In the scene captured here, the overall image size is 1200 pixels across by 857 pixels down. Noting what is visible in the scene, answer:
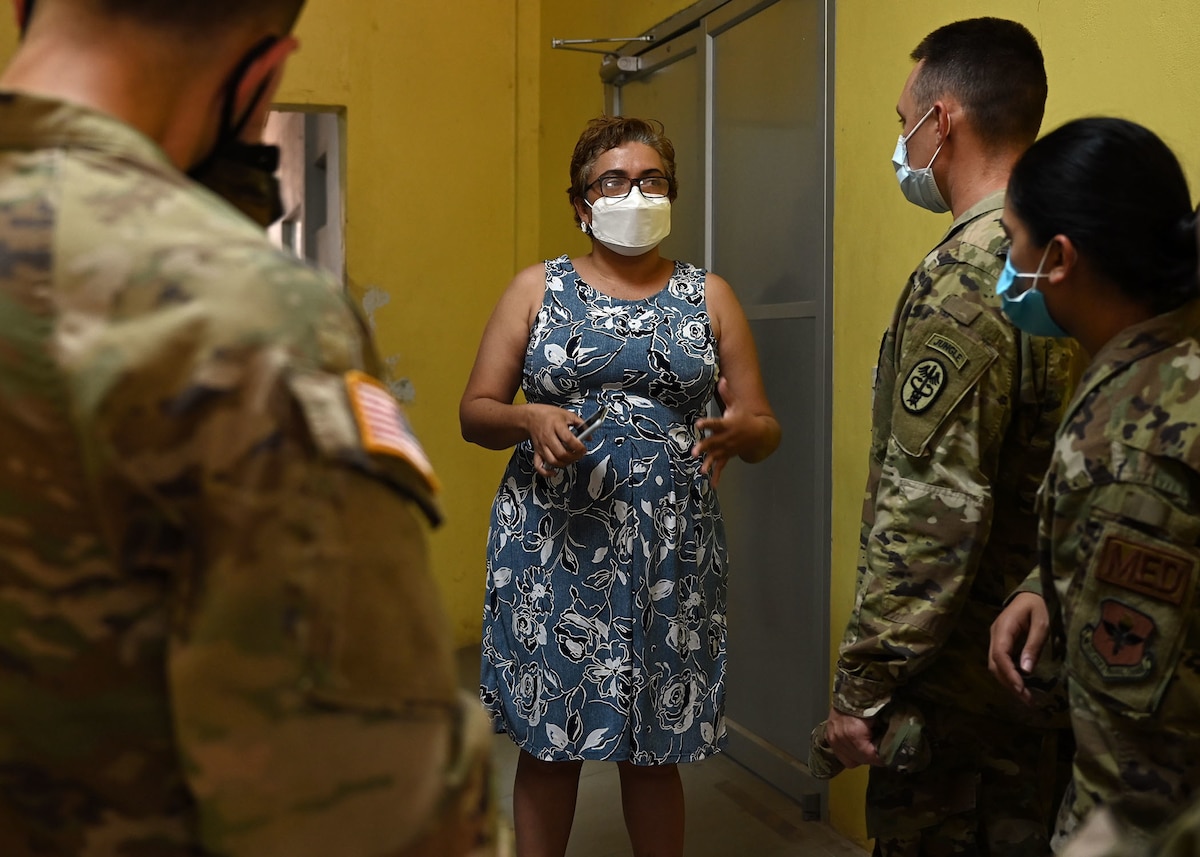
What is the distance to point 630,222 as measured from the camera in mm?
2256

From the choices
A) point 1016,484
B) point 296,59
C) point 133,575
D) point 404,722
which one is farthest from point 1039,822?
point 296,59

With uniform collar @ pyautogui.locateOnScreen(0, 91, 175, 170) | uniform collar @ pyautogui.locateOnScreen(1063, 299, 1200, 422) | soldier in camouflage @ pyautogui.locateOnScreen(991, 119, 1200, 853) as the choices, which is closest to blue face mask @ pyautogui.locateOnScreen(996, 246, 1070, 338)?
soldier in camouflage @ pyautogui.locateOnScreen(991, 119, 1200, 853)

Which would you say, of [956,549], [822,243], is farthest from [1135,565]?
[822,243]

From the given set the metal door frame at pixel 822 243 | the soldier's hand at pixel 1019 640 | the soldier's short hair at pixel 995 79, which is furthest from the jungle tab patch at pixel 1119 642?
the metal door frame at pixel 822 243

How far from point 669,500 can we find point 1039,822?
86 cm

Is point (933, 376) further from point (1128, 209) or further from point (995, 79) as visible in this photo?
point (995, 79)

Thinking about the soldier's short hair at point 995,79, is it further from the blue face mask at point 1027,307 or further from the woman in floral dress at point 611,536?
the woman in floral dress at point 611,536

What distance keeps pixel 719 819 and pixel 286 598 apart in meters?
2.46

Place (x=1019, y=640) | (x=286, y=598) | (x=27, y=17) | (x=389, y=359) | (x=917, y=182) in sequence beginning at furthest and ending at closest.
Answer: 1. (x=389, y=359)
2. (x=917, y=182)
3. (x=1019, y=640)
4. (x=27, y=17)
5. (x=286, y=598)

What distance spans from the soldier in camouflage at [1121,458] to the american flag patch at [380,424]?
864 mm

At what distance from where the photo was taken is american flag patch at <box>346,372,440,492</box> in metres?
0.60

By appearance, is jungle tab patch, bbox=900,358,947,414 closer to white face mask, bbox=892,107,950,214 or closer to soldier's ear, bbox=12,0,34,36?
white face mask, bbox=892,107,950,214

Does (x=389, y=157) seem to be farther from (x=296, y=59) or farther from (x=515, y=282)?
(x=515, y=282)

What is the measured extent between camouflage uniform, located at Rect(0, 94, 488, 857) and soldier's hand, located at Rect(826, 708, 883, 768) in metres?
1.11
